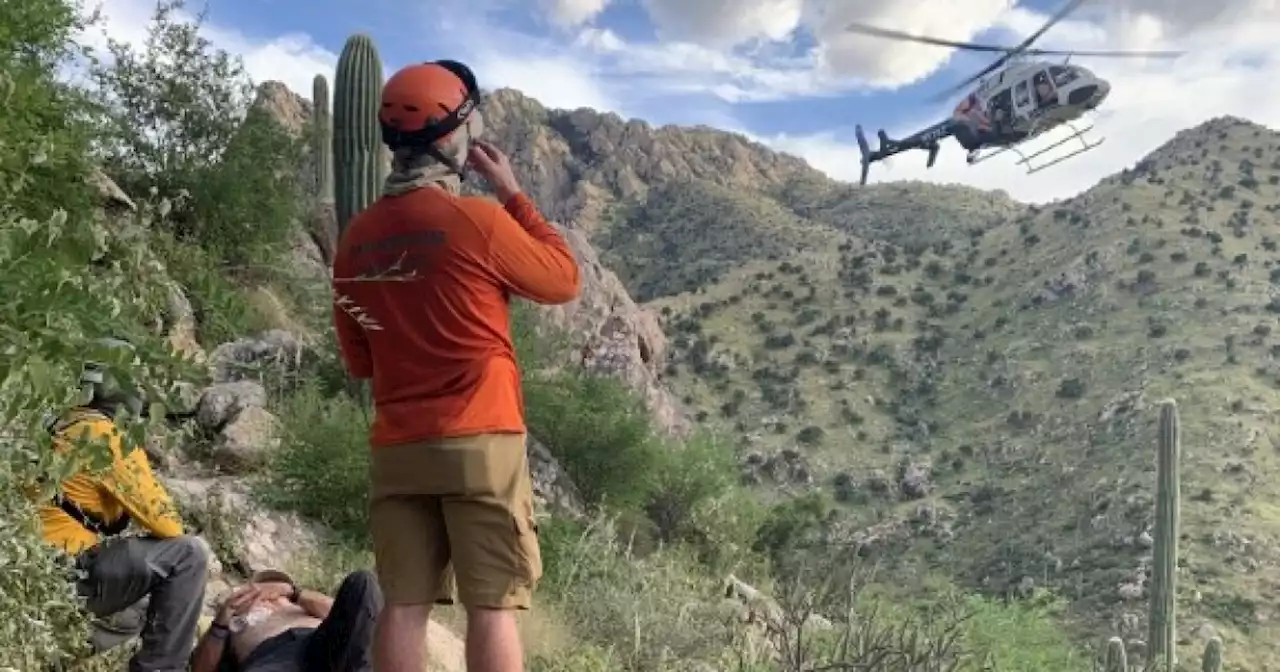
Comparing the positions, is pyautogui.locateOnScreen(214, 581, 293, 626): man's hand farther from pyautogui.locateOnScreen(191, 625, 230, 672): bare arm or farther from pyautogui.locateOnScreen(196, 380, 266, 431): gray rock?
pyautogui.locateOnScreen(196, 380, 266, 431): gray rock

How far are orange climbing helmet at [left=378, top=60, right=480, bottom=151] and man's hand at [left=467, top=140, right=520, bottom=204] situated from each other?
163 millimetres

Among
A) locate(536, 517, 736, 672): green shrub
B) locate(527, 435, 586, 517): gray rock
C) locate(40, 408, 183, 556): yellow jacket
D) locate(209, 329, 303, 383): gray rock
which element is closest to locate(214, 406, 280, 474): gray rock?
locate(209, 329, 303, 383): gray rock

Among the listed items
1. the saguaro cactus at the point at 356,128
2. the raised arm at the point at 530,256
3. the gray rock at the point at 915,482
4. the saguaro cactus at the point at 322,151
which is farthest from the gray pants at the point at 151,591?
the gray rock at the point at 915,482

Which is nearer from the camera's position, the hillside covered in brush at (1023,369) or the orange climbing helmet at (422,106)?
the orange climbing helmet at (422,106)

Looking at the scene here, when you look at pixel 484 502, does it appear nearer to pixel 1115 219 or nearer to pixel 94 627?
pixel 94 627

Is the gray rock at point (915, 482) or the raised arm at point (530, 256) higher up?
the raised arm at point (530, 256)

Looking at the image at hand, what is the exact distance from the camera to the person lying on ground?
12.1ft

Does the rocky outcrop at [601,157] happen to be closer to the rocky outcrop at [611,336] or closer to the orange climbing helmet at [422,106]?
the rocky outcrop at [611,336]


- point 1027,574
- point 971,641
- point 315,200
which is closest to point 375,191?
point 315,200

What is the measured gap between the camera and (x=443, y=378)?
3047 mm

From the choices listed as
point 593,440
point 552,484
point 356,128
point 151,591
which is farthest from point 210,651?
point 593,440

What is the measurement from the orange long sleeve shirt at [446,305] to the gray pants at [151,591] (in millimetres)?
920

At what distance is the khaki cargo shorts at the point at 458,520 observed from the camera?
9.80 feet

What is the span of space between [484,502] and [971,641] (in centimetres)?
481
